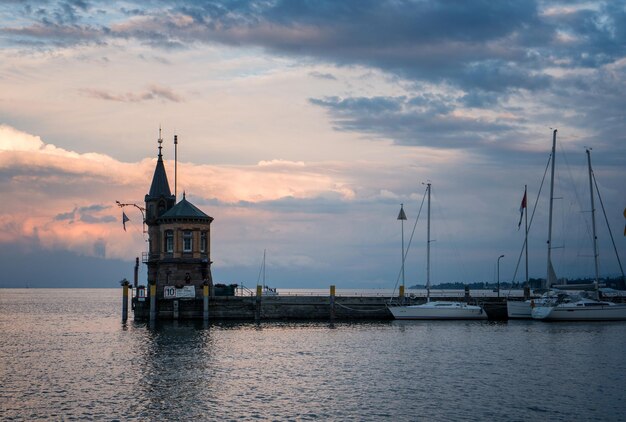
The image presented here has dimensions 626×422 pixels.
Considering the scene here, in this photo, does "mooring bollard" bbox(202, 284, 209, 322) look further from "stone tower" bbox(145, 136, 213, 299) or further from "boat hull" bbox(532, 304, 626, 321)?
"boat hull" bbox(532, 304, 626, 321)

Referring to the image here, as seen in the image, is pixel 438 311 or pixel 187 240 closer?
pixel 187 240

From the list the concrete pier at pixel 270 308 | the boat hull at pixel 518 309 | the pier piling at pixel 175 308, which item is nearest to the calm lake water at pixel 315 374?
the pier piling at pixel 175 308

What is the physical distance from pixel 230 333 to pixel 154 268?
52.7 feet

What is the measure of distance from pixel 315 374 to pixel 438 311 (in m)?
37.5

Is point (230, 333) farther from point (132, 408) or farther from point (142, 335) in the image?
point (132, 408)

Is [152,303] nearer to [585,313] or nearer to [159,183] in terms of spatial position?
[159,183]

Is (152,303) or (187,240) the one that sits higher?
(187,240)

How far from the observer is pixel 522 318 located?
8119 centimetres

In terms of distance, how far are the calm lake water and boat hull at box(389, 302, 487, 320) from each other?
7600mm

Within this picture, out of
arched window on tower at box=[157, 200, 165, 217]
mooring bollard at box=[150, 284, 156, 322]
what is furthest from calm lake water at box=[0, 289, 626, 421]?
arched window on tower at box=[157, 200, 165, 217]

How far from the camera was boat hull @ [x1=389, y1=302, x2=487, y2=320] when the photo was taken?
77562mm

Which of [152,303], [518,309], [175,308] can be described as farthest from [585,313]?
[152,303]

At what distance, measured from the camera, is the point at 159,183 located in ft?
268

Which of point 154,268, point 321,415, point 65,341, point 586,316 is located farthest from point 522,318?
point 321,415
